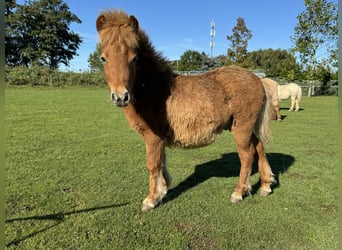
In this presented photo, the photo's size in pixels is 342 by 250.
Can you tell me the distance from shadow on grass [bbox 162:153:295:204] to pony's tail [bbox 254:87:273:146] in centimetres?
98

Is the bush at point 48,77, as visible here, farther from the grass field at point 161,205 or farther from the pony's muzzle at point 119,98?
the pony's muzzle at point 119,98

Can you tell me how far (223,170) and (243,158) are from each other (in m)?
1.50

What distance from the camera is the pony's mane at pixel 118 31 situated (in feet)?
10.3

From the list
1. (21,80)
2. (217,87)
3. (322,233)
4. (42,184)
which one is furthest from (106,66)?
(21,80)

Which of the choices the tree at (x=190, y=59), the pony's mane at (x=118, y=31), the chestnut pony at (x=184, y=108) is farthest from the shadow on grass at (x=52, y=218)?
the tree at (x=190, y=59)

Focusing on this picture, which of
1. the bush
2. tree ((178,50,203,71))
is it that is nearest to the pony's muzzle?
the bush

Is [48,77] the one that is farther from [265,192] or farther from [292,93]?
[265,192]

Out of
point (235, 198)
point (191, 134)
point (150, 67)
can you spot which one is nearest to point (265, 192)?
point (235, 198)

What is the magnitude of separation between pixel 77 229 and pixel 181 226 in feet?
4.17

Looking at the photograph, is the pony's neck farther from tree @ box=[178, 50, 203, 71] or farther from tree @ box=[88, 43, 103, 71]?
tree @ box=[178, 50, 203, 71]

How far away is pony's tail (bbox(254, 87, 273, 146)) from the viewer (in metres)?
4.43

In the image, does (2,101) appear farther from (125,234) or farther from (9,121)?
(9,121)

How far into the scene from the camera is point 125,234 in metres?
3.27

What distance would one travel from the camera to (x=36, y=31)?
164 ft
